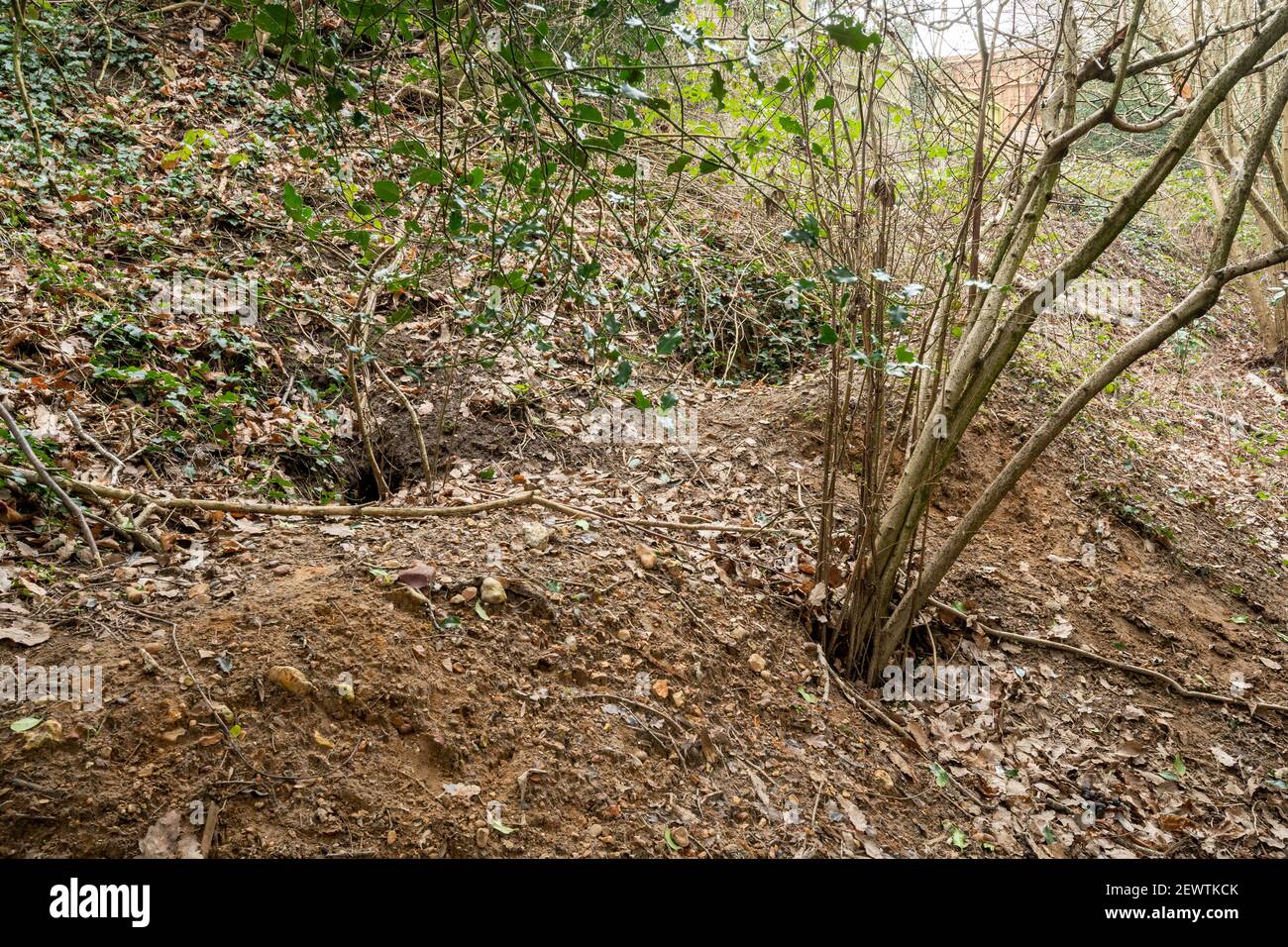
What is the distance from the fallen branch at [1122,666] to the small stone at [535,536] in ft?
6.01

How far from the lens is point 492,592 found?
9.59 ft

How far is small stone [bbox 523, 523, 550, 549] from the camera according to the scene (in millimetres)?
3308

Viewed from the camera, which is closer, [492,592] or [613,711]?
[613,711]

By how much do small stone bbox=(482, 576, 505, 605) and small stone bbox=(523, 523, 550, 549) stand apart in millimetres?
353

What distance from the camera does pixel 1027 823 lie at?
3.03 m

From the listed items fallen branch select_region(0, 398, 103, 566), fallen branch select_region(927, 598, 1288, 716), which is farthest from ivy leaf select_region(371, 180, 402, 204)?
fallen branch select_region(927, 598, 1288, 716)

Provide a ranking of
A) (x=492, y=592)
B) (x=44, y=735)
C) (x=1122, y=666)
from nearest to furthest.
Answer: (x=44, y=735) → (x=492, y=592) → (x=1122, y=666)

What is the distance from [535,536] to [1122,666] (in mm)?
2885

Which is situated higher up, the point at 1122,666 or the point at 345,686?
the point at 345,686

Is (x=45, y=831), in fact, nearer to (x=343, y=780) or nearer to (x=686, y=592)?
(x=343, y=780)

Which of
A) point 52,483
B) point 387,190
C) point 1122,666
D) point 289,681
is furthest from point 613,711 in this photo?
point 1122,666

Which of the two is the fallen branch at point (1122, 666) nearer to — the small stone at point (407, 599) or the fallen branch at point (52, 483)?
the small stone at point (407, 599)

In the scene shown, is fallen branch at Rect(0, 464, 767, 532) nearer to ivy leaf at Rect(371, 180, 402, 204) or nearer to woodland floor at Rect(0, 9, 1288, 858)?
woodland floor at Rect(0, 9, 1288, 858)

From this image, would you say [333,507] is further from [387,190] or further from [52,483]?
[387,190]
